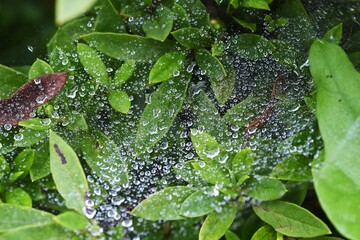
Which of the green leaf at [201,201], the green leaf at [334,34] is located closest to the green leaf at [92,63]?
the green leaf at [201,201]

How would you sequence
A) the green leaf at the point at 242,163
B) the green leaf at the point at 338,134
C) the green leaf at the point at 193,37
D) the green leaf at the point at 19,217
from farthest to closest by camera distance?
the green leaf at the point at 193,37
the green leaf at the point at 242,163
the green leaf at the point at 19,217
the green leaf at the point at 338,134

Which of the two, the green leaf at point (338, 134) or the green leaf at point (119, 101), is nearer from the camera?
the green leaf at point (338, 134)

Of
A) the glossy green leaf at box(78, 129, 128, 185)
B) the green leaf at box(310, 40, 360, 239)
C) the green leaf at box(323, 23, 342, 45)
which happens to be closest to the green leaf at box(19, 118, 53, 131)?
the glossy green leaf at box(78, 129, 128, 185)

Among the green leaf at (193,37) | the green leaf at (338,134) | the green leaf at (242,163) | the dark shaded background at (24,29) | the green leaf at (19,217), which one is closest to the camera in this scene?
the green leaf at (338,134)

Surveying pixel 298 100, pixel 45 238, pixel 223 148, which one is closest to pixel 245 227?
pixel 223 148

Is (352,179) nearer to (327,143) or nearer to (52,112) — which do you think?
(327,143)

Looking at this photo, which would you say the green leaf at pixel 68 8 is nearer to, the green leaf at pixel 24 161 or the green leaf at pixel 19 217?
the green leaf at pixel 19 217

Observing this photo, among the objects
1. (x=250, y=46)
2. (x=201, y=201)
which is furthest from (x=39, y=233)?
(x=250, y=46)

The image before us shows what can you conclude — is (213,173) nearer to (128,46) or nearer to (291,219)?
(291,219)

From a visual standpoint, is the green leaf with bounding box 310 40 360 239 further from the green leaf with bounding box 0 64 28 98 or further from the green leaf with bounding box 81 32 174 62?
the green leaf with bounding box 0 64 28 98
